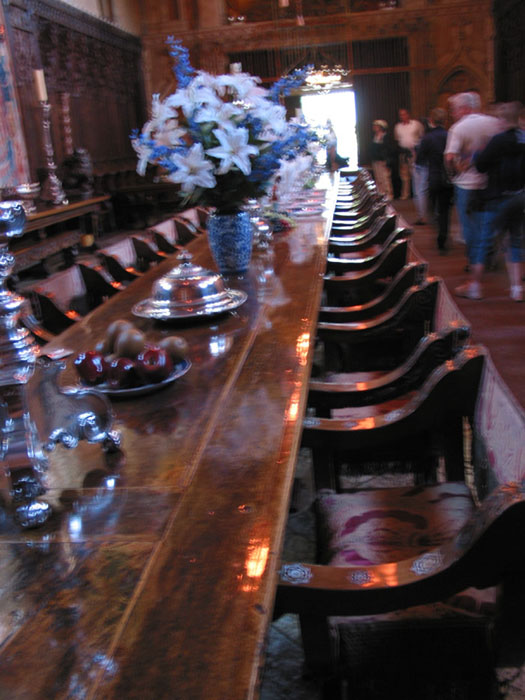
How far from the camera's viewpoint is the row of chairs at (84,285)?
2.67m

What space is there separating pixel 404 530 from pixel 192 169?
149cm

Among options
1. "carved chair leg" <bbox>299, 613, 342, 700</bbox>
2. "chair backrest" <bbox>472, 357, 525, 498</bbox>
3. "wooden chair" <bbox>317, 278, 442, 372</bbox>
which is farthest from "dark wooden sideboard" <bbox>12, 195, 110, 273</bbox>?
"carved chair leg" <bbox>299, 613, 342, 700</bbox>

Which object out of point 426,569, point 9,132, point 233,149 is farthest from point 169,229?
point 426,569

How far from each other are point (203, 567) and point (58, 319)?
1970mm

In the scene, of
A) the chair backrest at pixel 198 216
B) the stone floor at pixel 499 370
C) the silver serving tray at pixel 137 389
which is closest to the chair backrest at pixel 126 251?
the stone floor at pixel 499 370

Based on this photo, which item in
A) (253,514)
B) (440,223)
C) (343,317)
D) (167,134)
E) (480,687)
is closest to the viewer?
(253,514)

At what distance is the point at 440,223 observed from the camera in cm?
743

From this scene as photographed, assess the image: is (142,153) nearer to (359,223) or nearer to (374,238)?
(374,238)

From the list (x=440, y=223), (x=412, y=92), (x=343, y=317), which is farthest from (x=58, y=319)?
(x=412, y=92)

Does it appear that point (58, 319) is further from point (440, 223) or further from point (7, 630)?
point (440, 223)

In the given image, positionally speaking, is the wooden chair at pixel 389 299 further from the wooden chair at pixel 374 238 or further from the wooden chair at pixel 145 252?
the wooden chair at pixel 145 252

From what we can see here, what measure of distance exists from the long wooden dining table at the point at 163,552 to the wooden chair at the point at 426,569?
18cm

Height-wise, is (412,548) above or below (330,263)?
below

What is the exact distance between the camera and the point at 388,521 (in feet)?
5.20
